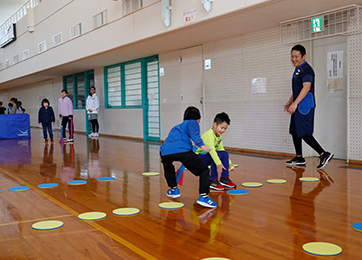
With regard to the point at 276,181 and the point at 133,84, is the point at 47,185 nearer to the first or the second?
the point at 276,181

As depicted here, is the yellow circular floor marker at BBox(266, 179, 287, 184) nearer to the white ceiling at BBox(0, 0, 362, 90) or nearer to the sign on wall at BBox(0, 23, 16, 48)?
the white ceiling at BBox(0, 0, 362, 90)

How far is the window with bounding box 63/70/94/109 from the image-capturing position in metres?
13.9

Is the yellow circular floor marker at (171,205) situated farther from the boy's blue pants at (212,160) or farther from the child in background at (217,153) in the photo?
the boy's blue pants at (212,160)

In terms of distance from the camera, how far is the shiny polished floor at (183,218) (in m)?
2.39

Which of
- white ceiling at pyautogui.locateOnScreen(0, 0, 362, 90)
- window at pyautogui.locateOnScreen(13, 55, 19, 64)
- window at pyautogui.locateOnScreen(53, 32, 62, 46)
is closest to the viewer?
white ceiling at pyautogui.locateOnScreen(0, 0, 362, 90)

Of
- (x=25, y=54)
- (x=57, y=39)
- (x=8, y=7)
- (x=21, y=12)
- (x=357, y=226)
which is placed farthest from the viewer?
(x=8, y=7)

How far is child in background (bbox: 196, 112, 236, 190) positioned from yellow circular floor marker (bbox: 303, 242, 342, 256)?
4.21 ft

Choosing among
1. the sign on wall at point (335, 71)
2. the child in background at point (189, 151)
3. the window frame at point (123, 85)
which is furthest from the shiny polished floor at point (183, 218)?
the window frame at point (123, 85)

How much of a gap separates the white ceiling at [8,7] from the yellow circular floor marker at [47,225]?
18.9 metres

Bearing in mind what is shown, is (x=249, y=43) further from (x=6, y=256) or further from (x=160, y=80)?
(x=6, y=256)

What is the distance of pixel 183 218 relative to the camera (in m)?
3.07

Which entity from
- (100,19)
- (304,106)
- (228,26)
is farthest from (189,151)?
(100,19)

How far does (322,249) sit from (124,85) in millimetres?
9877

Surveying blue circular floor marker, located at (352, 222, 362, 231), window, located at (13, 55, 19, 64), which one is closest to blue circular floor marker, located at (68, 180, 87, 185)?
blue circular floor marker, located at (352, 222, 362, 231)
